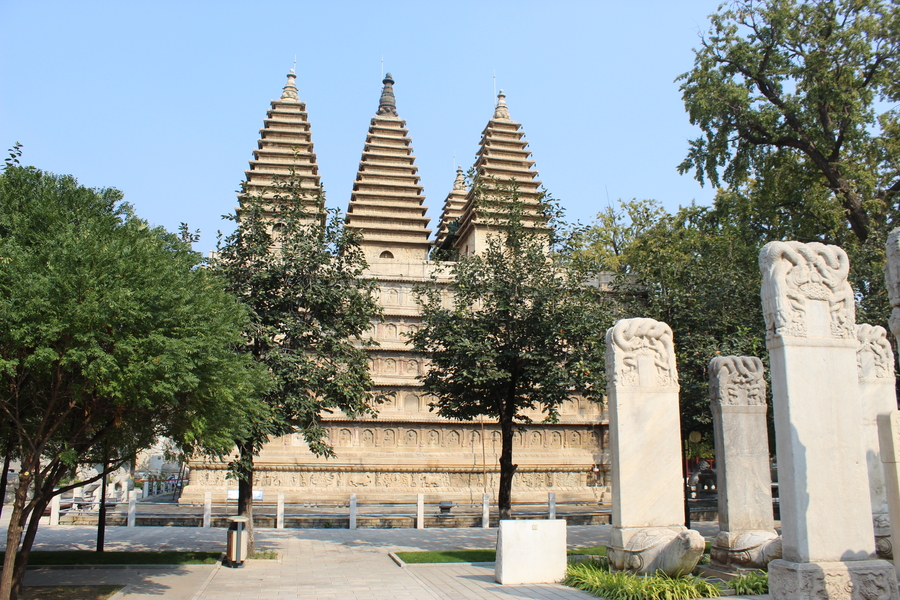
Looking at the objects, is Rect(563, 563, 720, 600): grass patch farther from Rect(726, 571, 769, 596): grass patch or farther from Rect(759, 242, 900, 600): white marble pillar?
Rect(759, 242, 900, 600): white marble pillar

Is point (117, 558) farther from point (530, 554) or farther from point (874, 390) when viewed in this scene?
point (874, 390)

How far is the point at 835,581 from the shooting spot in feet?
27.9

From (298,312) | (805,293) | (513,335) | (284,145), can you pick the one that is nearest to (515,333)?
(513,335)

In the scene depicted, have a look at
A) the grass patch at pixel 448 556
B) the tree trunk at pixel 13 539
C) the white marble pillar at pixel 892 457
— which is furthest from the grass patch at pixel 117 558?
the white marble pillar at pixel 892 457

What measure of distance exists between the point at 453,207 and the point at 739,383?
50.1 metres

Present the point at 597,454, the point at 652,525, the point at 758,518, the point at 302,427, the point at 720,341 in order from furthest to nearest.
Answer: the point at 597,454 → the point at 720,341 → the point at 302,427 → the point at 758,518 → the point at 652,525

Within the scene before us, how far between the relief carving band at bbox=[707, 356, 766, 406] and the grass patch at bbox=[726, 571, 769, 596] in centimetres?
347

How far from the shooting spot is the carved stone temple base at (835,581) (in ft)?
27.8

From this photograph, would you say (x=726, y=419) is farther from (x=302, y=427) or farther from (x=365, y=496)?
(x=365, y=496)

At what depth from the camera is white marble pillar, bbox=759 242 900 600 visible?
862 centimetres

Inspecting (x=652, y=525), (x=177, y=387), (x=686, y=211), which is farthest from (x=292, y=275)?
(x=686, y=211)

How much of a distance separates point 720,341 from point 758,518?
301 inches

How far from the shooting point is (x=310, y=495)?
3325 centimetres

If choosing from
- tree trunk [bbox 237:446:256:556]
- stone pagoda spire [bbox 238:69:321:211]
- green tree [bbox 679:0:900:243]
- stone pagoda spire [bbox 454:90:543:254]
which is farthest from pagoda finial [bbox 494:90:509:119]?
tree trunk [bbox 237:446:256:556]
